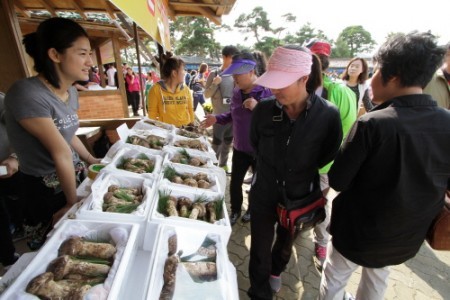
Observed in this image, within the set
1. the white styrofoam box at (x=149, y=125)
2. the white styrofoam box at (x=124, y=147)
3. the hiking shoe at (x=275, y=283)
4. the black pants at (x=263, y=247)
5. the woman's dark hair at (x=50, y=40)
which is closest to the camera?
the woman's dark hair at (x=50, y=40)

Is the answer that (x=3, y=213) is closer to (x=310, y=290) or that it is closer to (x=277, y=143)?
(x=277, y=143)

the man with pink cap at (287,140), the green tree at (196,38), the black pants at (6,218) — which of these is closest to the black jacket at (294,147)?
the man with pink cap at (287,140)

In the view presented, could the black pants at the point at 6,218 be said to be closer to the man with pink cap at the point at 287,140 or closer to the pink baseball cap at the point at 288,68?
the man with pink cap at the point at 287,140

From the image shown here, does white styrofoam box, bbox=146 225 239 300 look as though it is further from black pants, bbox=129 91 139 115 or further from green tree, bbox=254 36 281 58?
green tree, bbox=254 36 281 58

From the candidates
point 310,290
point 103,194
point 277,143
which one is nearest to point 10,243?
point 103,194

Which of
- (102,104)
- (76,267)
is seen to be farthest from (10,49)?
(102,104)

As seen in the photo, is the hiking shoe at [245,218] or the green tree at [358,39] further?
the green tree at [358,39]

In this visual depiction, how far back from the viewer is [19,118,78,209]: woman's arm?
131cm

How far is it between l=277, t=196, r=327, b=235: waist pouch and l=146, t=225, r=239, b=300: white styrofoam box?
58cm

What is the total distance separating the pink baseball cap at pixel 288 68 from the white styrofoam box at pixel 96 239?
109 cm

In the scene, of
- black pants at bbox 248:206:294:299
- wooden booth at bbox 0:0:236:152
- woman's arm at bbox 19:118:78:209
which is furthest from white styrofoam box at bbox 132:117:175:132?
black pants at bbox 248:206:294:299

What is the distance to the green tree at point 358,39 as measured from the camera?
2687 inches

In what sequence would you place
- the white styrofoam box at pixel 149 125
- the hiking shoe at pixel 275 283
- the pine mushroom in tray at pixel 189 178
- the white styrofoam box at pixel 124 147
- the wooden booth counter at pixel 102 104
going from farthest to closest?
the wooden booth counter at pixel 102 104, the white styrofoam box at pixel 149 125, the hiking shoe at pixel 275 283, the white styrofoam box at pixel 124 147, the pine mushroom in tray at pixel 189 178

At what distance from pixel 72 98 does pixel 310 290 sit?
8.30ft
